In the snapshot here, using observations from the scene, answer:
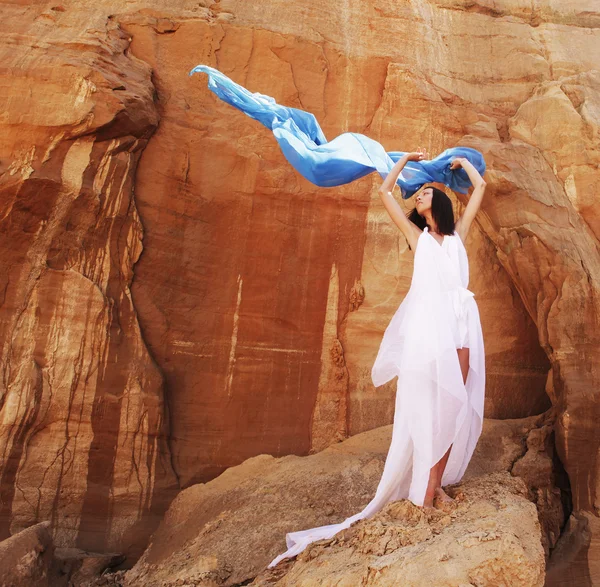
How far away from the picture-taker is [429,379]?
3898 mm

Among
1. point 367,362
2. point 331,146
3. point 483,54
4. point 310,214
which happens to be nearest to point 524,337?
point 367,362

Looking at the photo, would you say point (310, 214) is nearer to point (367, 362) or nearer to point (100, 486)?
point (367, 362)

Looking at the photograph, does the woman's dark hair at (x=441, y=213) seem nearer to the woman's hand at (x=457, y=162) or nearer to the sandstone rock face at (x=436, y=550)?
the woman's hand at (x=457, y=162)

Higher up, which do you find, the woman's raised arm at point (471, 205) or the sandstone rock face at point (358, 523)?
the woman's raised arm at point (471, 205)

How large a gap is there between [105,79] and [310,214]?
2254 mm

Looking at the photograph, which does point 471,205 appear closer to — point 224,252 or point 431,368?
point 431,368

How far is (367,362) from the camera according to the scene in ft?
21.8

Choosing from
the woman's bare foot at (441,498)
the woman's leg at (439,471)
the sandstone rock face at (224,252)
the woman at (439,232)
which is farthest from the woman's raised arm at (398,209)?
the sandstone rock face at (224,252)

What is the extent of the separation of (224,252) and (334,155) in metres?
2.10

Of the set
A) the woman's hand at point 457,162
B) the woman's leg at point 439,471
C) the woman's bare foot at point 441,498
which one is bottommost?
the woman's bare foot at point 441,498

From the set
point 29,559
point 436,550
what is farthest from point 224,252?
point 436,550

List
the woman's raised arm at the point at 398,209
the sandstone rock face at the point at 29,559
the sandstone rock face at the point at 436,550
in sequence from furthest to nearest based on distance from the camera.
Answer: the sandstone rock face at the point at 29,559
the woman's raised arm at the point at 398,209
the sandstone rock face at the point at 436,550

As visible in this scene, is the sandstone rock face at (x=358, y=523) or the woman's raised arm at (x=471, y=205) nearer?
the sandstone rock face at (x=358, y=523)

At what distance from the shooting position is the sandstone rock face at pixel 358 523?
3363 millimetres
